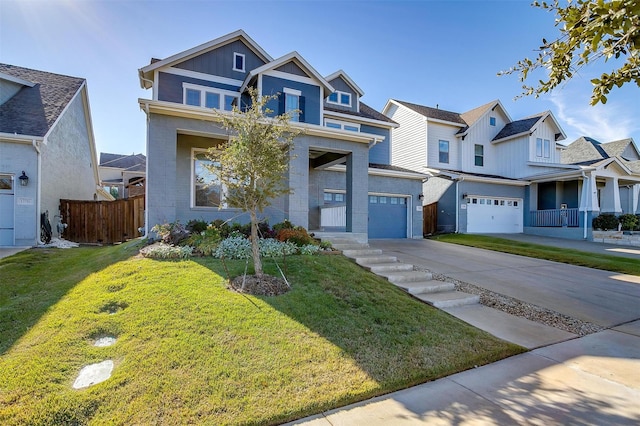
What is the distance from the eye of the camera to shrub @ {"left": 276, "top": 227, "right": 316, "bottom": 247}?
8180 mm

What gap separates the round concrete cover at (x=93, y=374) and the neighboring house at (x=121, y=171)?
77.2 feet

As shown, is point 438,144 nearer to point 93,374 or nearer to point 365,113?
point 365,113

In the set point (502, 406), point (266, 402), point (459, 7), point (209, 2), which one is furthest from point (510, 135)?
point (266, 402)

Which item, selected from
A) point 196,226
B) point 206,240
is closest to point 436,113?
point 196,226

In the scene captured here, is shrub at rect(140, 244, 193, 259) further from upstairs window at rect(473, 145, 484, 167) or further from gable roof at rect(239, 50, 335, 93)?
upstairs window at rect(473, 145, 484, 167)

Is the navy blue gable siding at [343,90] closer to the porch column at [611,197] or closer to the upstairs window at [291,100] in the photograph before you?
the upstairs window at [291,100]

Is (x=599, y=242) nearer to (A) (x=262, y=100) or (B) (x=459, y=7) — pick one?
(B) (x=459, y=7)

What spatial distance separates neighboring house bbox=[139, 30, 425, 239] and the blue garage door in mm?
50

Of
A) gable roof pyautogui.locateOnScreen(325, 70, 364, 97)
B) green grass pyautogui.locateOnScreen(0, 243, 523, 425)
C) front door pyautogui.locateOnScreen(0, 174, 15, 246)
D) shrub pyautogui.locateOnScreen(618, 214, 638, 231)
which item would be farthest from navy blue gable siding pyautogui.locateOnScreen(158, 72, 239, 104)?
shrub pyautogui.locateOnScreen(618, 214, 638, 231)

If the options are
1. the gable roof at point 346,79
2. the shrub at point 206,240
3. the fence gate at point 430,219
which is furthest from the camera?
the fence gate at point 430,219

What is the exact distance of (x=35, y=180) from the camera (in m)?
10.6

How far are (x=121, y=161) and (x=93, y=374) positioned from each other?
1380 inches

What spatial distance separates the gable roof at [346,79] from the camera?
52.3 feet

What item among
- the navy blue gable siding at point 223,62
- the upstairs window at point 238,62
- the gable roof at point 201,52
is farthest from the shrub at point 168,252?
the upstairs window at point 238,62
